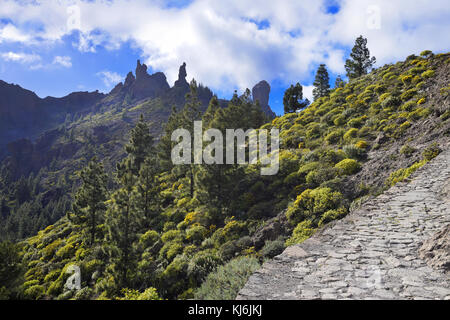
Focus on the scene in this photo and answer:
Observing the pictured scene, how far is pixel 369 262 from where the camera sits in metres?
4.85

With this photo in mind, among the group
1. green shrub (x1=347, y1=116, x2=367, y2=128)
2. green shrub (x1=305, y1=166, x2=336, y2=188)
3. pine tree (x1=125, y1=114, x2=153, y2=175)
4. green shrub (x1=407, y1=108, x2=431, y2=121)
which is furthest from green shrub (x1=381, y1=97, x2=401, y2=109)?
pine tree (x1=125, y1=114, x2=153, y2=175)

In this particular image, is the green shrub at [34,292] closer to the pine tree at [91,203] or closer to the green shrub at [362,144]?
the pine tree at [91,203]

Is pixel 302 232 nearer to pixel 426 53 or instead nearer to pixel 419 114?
pixel 419 114

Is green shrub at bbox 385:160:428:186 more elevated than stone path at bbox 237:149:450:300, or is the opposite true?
green shrub at bbox 385:160:428:186

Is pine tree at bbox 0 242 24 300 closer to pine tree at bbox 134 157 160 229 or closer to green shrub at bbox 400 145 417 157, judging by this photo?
pine tree at bbox 134 157 160 229

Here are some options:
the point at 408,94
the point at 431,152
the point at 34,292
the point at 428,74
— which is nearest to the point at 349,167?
the point at 431,152

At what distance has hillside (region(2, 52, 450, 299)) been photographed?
12.0 meters

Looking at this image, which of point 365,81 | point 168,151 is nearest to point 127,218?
point 168,151

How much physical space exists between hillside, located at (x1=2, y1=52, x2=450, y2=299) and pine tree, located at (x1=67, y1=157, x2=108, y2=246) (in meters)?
0.61

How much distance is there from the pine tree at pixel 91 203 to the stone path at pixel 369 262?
26.8 m
